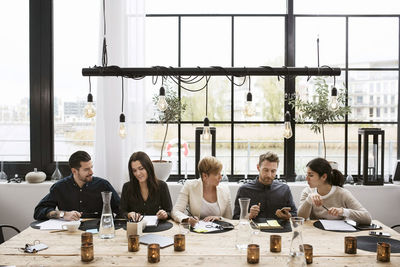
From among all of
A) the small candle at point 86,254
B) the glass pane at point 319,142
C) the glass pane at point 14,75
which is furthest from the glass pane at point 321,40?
the small candle at point 86,254

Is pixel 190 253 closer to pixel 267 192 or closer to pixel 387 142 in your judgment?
pixel 267 192

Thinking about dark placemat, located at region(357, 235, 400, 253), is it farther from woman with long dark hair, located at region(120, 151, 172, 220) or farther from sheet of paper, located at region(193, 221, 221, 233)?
woman with long dark hair, located at region(120, 151, 172, 220)

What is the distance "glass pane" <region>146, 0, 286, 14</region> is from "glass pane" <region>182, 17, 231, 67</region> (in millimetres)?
103

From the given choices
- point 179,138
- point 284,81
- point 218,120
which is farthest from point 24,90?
point 284,81

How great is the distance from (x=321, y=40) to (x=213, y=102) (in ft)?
4.54

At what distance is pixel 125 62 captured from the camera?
14.1ft

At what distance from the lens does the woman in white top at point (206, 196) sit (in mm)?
3373

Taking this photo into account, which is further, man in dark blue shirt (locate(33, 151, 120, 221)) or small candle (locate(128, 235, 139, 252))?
man in dark blue shirt (locate(33, 151, 120, 221))

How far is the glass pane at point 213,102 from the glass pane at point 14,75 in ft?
5.76

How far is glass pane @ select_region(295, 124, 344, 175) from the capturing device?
183 inches

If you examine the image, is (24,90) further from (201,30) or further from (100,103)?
(201,30)

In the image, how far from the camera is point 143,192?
3461mm

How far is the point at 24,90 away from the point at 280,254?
348 cm

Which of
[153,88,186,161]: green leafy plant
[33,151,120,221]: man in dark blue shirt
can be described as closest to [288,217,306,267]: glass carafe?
[33,151,120,221]: man in dark blue shirt
